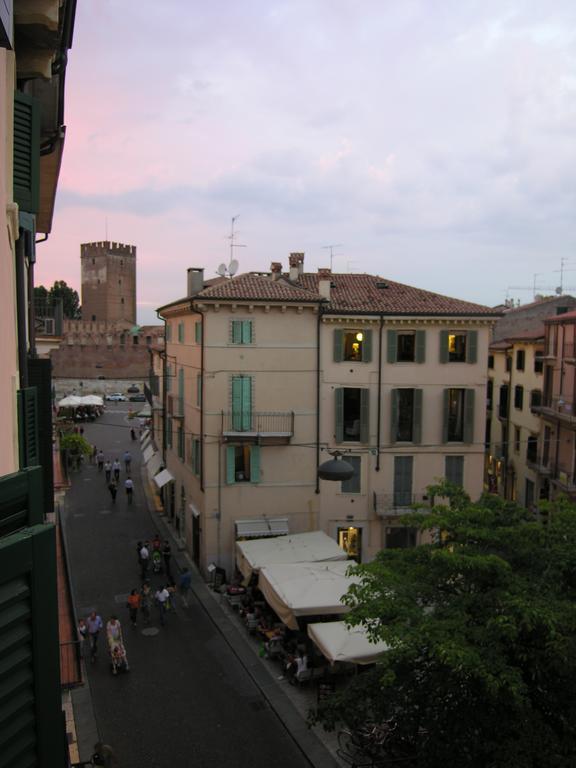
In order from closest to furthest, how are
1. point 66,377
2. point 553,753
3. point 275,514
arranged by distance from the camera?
point 553,753 → point 275,514 → point 66,377

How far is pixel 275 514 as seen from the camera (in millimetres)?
23781

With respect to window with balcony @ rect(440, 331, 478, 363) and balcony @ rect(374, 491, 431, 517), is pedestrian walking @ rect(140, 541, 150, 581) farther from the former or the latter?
window with balcony @ rect(440, 331, 478, 363)

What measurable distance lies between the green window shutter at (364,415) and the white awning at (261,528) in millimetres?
4205

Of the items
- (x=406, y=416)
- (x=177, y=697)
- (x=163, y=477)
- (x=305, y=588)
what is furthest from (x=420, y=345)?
(x=177, y=697)

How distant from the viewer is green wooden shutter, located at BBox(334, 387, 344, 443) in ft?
78.5

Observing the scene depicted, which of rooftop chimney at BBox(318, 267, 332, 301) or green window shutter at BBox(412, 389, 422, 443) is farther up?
rooftop chimney at BBox(318, 267, 332, 301)

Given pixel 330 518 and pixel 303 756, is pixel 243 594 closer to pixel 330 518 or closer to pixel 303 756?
pixel 330 518

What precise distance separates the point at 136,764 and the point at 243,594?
8.53 m

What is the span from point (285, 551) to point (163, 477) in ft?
39.1

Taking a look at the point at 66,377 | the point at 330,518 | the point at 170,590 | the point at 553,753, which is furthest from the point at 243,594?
the point at 66,377

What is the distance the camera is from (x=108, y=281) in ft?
346

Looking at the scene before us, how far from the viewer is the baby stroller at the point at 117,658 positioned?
53.9ft

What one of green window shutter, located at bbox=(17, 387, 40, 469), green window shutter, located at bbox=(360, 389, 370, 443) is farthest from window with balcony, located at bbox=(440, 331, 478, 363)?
green window shutter, located at bbox=(17, 387, 40, 469)

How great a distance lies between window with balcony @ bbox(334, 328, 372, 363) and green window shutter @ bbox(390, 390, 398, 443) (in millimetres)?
1588
